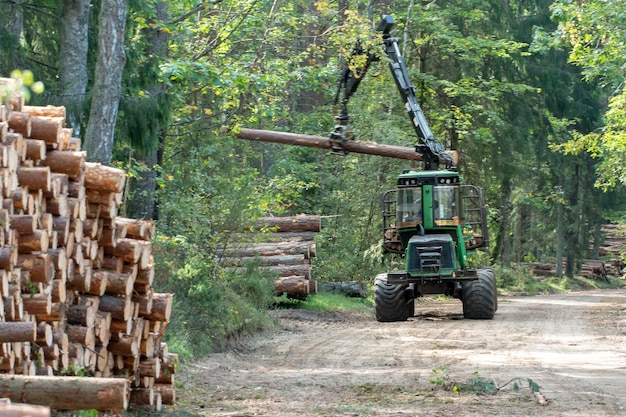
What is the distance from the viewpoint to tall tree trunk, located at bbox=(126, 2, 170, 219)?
17.3m

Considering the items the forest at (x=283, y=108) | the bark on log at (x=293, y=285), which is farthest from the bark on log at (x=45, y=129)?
the bark on log at (x=293, y=285)

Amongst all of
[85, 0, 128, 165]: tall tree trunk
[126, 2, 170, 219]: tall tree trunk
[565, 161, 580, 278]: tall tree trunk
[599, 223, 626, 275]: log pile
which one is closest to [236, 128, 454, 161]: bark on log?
[126, 2, 170, 219]: tall tree trunk

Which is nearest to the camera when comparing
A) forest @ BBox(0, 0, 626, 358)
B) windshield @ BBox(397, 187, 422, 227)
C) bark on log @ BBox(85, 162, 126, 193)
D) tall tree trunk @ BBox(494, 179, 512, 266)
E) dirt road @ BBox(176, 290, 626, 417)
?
bark on log @ BBox(85, 162, 126, 193)

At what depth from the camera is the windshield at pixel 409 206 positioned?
21078mm

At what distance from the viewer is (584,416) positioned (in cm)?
945

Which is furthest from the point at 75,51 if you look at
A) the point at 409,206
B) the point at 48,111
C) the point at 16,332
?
the point at 409,206

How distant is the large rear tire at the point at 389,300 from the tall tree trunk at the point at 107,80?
30.9ft

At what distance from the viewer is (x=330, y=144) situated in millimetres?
22828

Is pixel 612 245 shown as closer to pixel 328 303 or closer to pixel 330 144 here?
pixel 328 303

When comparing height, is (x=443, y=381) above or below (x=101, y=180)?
below

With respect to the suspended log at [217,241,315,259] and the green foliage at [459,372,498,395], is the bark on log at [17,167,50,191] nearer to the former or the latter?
the green foliage at [459,372,498,395]

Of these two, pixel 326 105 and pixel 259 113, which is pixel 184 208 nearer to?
pixel 259 113

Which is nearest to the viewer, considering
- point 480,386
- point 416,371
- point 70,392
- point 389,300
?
point 70,392

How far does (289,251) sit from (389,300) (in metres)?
3.16
